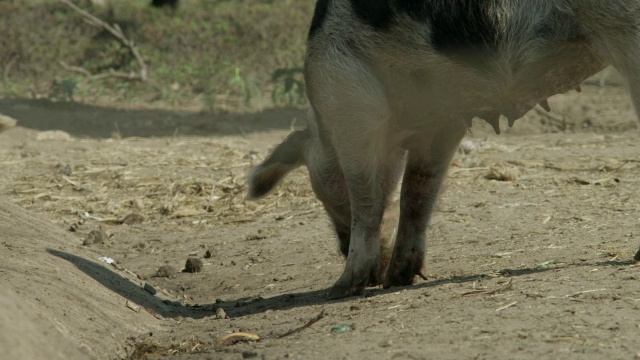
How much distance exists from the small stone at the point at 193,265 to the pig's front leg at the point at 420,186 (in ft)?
5.50

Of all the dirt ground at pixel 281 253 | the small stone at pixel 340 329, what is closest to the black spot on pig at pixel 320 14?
the dirt ground at pixel 281 253

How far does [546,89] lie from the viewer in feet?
17.9

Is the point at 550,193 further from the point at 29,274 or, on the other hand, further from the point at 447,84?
the point at 29,274

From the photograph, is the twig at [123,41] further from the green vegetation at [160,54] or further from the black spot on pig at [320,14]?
the black spot on pig at [320,14]

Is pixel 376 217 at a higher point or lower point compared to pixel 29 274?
higher

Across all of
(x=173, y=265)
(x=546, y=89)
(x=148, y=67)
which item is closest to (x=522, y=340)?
(x=546, y=89)

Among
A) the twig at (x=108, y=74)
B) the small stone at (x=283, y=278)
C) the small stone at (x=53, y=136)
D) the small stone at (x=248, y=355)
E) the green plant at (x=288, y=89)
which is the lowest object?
the small stone at (x=53, y=136)

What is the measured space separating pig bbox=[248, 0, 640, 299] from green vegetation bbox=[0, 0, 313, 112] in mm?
8387

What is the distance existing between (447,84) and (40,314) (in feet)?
8.17

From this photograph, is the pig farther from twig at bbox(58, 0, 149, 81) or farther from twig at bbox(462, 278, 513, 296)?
twig at bbox(58, 0, 149, 81)

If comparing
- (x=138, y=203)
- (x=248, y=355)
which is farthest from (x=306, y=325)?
(x=138, y=203)

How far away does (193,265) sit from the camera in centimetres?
713

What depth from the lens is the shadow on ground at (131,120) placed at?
512 inches

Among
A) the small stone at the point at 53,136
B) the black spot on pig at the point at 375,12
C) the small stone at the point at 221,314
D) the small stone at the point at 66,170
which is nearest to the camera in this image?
the black spot on pig at the point at 375,12
